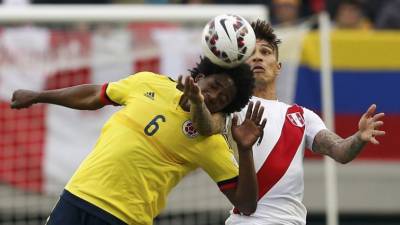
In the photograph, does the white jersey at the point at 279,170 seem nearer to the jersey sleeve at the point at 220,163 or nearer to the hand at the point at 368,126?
the jersey sleeve at the point at 220,163

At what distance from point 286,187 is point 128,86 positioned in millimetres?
1189

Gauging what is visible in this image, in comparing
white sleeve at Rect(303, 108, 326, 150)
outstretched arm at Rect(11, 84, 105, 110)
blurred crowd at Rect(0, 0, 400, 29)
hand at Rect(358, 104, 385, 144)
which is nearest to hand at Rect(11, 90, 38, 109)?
outstretched arm at Rect(11, 84, 105, 110)

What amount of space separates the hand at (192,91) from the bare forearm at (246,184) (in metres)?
0.54

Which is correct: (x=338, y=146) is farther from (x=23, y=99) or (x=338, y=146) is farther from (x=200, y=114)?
(x=23, y=99)

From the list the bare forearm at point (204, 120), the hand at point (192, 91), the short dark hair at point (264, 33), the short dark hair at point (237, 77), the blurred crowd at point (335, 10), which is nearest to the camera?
the hand at point (192, 91)

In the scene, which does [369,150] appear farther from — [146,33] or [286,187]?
[286,187]

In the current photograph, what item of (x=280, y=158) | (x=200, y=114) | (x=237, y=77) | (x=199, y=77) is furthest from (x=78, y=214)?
(x=280, y=158)

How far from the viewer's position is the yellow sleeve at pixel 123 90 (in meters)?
6.98

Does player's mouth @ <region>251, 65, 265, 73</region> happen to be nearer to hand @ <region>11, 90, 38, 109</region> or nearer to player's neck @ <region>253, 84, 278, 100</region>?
player's neck @ <region>253, 84, 278, 100</region>

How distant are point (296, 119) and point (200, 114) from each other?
3.75 feet

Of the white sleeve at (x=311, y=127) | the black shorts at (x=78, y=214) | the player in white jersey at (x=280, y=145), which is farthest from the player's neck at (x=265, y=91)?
the black shorts at (x=78, y=214)

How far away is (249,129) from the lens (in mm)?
6812

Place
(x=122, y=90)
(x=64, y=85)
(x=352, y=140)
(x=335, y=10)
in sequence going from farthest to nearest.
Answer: (x=335, y=10) → (x=64, y=85) → (x=352, y=140) → (x=122, y=90)

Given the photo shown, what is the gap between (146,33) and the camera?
1143 centimetres
